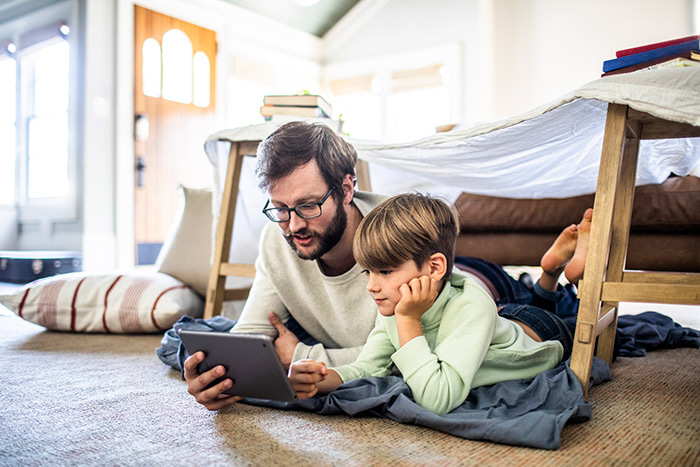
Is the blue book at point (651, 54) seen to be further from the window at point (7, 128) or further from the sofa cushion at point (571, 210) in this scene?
the window at point (7, 128)

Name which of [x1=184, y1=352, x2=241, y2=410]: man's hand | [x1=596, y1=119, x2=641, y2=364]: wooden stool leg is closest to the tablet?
[x1=184, y1=352, x2=241, y2=410]: man's hand

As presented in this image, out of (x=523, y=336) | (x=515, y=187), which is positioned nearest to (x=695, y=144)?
(x=515, y=187)

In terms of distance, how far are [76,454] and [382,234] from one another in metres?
0.59

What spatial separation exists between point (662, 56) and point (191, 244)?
171cm

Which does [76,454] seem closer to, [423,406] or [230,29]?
[423,406]

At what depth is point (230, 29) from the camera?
5.27 meters

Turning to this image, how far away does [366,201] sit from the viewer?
137 cm

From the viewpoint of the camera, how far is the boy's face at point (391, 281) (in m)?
1.00

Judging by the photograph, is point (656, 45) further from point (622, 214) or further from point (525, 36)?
point (525, 36)

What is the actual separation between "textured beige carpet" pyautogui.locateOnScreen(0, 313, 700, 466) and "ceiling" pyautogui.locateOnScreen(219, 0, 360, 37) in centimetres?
488

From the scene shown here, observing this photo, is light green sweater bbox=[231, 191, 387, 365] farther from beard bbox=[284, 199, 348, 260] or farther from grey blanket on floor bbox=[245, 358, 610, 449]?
grey blanket on floor bbox=[245, 358, 610, 449]

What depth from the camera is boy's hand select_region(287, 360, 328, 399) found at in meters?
0.96

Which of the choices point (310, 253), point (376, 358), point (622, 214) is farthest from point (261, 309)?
point (622, 214)

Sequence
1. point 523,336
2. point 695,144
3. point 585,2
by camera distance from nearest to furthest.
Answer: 1. point 523,336
2. point 695,144
3. point 585,2
